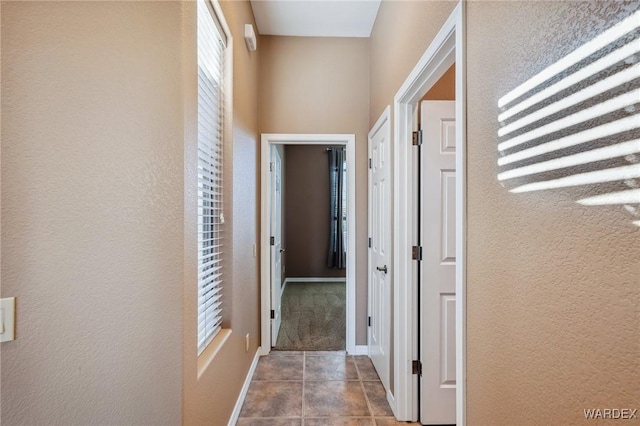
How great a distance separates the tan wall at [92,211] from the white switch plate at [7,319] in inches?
0.7

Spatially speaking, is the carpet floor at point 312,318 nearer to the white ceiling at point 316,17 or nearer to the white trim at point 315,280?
the white trim at point 315,280

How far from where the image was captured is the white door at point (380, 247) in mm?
2283

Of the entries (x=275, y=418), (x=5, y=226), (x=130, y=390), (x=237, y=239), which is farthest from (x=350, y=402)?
(x=5, y=226)

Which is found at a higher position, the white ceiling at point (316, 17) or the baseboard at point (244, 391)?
the white ceiling at point (316, 17)

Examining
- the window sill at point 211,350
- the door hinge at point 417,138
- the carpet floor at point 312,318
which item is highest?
the door hinge at point 417,138

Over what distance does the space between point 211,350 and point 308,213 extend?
4778 millimetres

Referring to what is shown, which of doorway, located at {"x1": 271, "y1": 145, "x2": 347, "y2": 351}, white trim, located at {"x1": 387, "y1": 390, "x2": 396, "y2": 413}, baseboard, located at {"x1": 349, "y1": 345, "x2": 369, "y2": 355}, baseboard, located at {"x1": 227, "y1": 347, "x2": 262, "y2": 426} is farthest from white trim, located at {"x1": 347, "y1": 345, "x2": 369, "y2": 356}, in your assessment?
doorway, located at {"x1": 271, "y1": 145, "x2": 347, "y2": 351}

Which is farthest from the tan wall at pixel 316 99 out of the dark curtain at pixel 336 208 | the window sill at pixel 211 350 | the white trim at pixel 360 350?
the dark curtain at pixel 336 208

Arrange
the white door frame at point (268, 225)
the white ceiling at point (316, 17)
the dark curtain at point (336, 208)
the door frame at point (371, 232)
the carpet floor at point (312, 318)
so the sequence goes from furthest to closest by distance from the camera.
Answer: the dark curtain at point (336, 208) < the carpet floor at point (312, 318) < the white door frame at point (268, 225) < the white ceiling at point (316, 17) < the door frame at point (371, 232)

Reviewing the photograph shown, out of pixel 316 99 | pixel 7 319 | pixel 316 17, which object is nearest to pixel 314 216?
pixel 316 99

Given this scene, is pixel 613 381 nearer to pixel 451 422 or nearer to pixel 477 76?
pixel 477 76

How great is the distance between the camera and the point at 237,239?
2.12 meters

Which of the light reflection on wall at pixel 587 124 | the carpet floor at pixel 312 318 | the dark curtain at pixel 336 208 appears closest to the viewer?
the light reflection on wall at pixel 587 124

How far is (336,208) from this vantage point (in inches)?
246
